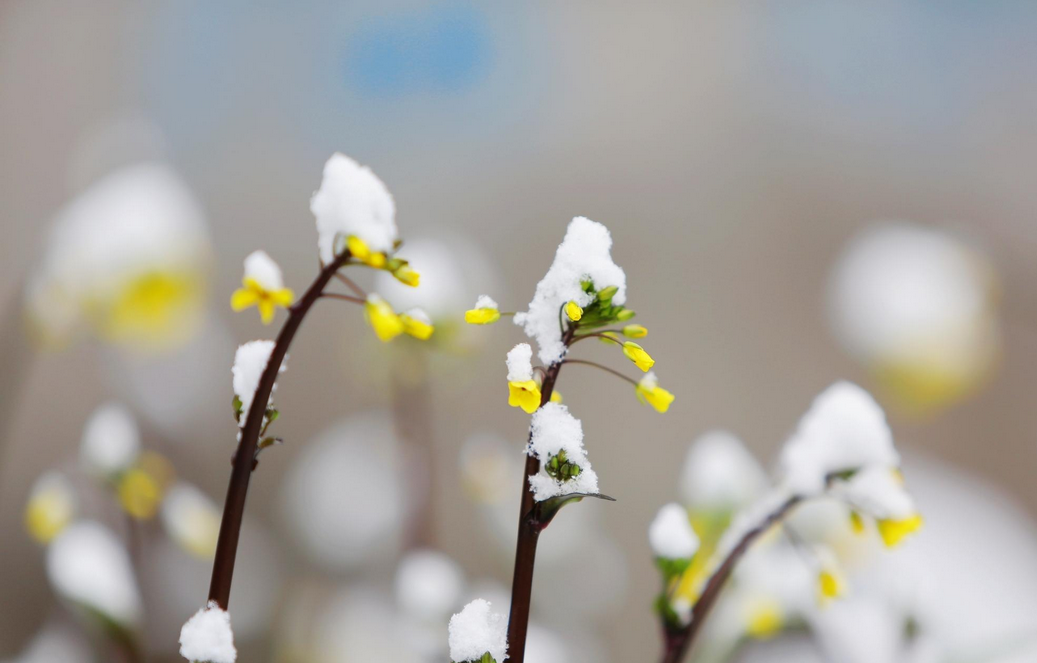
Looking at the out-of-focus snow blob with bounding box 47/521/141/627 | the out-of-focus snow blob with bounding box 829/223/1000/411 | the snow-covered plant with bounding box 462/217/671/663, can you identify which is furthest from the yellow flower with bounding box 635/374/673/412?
the out-of-focus snow blob with bounding box 829/223/1000/411

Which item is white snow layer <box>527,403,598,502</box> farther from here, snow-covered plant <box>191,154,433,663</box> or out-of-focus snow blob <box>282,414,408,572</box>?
out-of-focus snow blob <box>282,414,408,572</box>

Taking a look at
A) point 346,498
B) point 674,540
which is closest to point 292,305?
point 674,540

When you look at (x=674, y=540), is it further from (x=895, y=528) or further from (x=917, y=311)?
(x=917, y=311)

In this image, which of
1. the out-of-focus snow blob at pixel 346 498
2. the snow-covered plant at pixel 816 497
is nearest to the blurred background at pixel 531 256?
the out-of-focus snow blob at pixel 346 498

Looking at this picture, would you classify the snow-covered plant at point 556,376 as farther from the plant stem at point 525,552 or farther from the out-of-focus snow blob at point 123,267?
the out-of-focus snow blob at point 123,267

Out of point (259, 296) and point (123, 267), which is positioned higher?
point (123, 267)

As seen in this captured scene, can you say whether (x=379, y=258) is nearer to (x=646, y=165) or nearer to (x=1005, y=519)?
(x=646, y=165)
